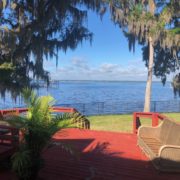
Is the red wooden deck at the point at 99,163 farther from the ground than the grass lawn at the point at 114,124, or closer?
farther from the ground

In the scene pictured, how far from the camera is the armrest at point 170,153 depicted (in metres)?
4.85

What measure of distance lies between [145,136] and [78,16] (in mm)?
9184

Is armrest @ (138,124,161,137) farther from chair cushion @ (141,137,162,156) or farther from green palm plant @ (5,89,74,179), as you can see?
green palm plant @ (5,89,74,179)

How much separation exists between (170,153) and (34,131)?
2090 mm

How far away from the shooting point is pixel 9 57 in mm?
13469

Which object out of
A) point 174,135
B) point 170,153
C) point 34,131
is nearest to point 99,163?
point 170,153

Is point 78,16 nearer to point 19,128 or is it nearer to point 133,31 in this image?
point 133,31

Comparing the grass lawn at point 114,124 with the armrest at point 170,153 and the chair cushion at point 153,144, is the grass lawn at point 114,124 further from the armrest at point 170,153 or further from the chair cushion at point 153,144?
the armrest at point 170,153

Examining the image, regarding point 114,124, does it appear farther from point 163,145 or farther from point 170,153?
point 170,153

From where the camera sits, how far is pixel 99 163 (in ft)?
17.9

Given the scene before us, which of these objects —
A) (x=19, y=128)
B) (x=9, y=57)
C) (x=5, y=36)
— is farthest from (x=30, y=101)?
(x=9, y=57)

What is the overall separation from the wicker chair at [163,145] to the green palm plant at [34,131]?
1542 millimetres

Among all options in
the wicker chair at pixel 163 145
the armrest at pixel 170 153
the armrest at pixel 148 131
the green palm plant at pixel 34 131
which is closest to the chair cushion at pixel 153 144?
the wicker chair at pixel 163 145

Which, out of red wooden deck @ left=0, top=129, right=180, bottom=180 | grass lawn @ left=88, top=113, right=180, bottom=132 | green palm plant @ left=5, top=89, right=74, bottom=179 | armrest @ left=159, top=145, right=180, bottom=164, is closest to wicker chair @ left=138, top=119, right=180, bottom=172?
armrest @ left=159, top=145, right=180, bottom=164
